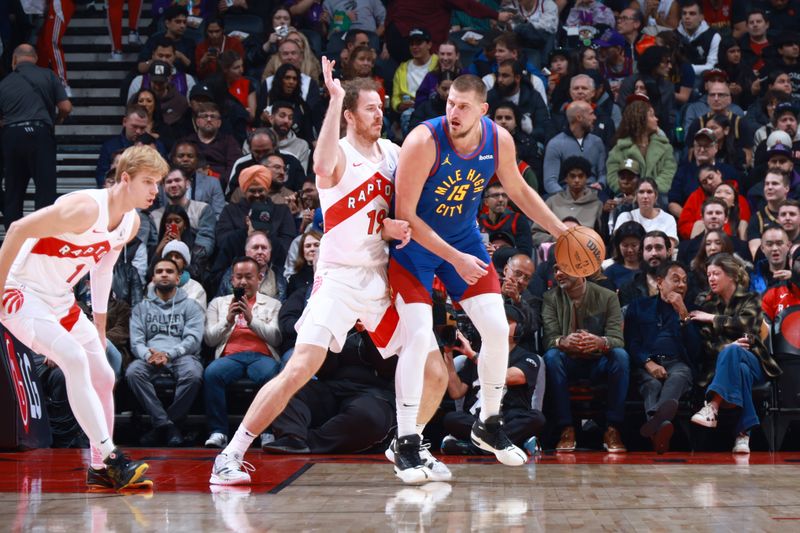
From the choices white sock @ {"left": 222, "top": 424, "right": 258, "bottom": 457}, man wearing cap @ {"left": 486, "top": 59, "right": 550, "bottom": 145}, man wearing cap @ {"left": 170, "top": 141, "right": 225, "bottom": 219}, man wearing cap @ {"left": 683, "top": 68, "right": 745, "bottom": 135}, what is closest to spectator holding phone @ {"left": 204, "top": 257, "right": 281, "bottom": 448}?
man wearing cap @ {"left": 170, "top": 141, "right": 225, "bottom": 219}

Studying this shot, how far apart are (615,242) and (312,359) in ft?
15.0

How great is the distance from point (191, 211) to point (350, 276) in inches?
194

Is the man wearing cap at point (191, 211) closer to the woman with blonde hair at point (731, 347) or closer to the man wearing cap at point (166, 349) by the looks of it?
the man wearing cap at point (166, 349)

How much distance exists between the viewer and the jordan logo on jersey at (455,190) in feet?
19.3

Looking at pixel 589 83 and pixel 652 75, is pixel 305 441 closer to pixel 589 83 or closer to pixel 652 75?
pixel 589 83

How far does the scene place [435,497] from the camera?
538 centimetres

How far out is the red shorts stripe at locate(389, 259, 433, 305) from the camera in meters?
5.89

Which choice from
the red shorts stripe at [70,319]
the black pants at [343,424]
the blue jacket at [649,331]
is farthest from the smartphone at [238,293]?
the red shorts stripe at [70,319]

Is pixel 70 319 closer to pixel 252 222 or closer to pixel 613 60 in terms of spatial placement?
pixel 252 222

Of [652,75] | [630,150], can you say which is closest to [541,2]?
[652,75]

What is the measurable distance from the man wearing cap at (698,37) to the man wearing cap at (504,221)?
4.49 meters

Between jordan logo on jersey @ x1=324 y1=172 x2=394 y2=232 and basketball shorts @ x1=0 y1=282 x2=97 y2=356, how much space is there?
133 centimetres

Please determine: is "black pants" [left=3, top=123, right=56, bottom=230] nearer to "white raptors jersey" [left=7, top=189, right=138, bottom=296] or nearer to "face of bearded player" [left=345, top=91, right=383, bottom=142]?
"white raptors jersey" [left=7, top=189, right=138, bottom=296]

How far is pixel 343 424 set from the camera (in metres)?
8.01
